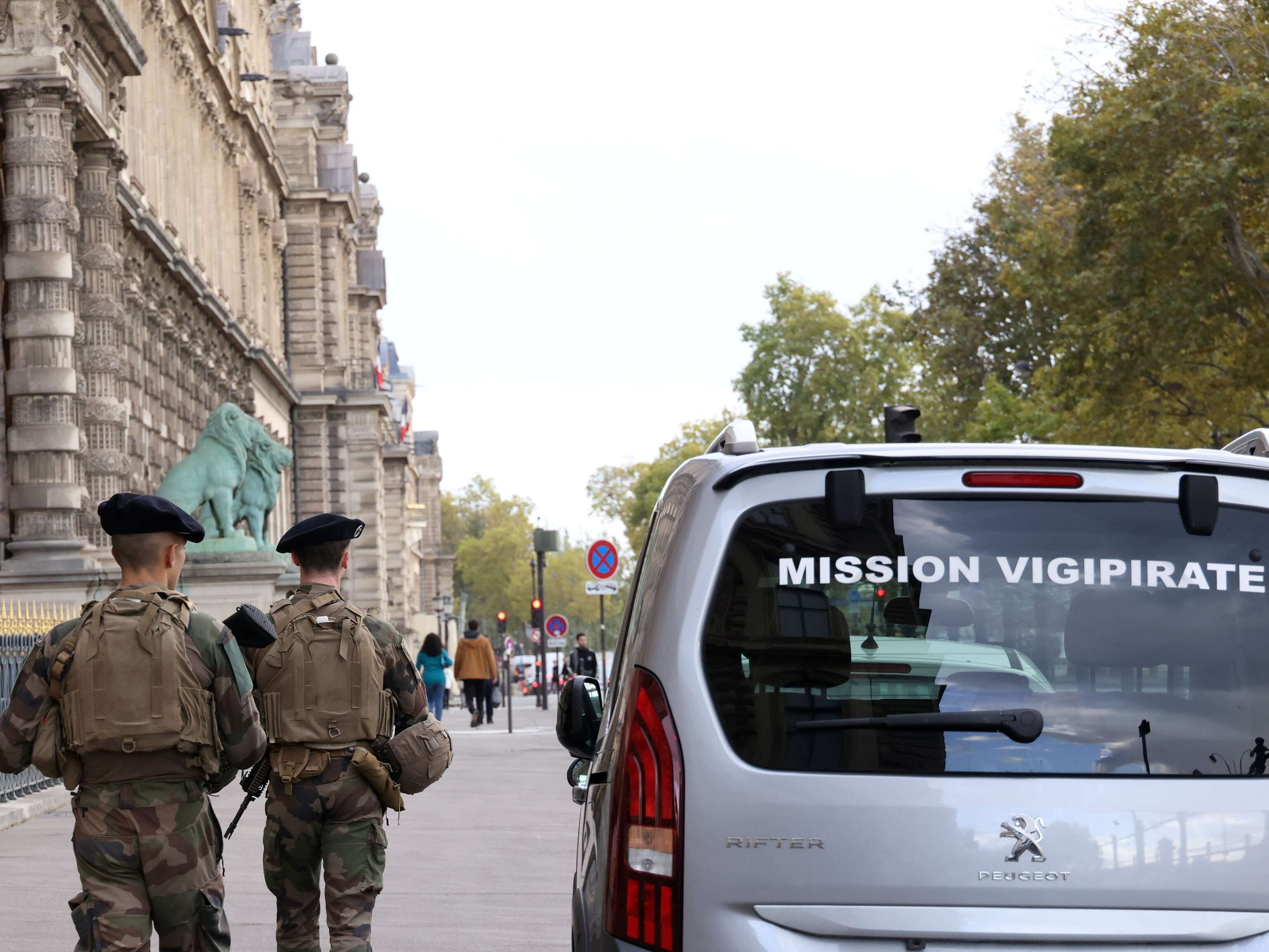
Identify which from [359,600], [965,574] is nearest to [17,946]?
[965,574]

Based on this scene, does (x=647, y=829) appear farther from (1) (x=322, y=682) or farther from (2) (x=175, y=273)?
(2) (x=175, y=273)

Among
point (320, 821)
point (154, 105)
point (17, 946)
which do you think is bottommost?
point (17, 946)

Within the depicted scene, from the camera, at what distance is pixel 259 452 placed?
26.7 m

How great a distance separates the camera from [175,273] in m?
39.4

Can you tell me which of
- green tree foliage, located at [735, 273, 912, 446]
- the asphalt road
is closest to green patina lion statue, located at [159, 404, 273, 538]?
the asphalt road

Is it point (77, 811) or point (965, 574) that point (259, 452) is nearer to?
point (77, 811)

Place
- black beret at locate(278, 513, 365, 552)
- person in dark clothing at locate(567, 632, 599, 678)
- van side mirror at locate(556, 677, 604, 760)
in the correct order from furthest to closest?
person in dark clothing at locate(567, 632, 599, 678), black beret at locate(278, 513, 365, 552), van side mirror at locate(556, 677, 604, 760)

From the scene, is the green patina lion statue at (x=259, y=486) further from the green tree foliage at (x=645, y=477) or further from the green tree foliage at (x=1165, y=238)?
the green tree foliage at (x=645, y=477)

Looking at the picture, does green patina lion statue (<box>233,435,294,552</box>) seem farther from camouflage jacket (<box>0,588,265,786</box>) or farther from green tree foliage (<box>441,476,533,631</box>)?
green tree foliage (<box>441,476,533,631</box>)

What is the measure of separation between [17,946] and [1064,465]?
20.3 ft

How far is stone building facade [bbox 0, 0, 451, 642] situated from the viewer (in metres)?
24.2

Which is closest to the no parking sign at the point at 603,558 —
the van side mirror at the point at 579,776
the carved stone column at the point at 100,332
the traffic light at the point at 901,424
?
the carved stone column at the point at 100,332

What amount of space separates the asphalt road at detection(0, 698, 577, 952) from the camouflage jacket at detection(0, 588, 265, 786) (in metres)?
3.38

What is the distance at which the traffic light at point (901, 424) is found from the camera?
21.7ft
